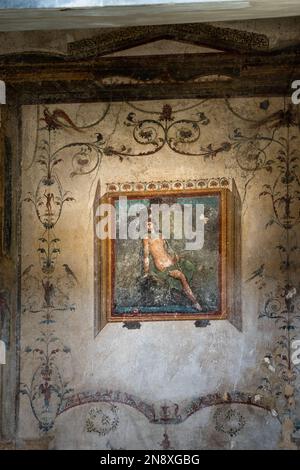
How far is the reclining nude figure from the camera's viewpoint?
517 centimetres

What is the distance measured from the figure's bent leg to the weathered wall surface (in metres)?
0.12

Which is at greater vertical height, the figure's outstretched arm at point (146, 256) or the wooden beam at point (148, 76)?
the wooden beam at point (148, 76)

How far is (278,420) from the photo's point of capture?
496cm

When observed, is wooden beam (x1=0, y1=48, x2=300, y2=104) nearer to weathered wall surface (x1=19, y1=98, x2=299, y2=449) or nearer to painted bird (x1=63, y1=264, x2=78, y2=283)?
weathered wall surface (x1=19, y1=98, x2=299, y2=449)

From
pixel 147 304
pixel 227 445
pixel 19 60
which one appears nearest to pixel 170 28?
pixel 19 60

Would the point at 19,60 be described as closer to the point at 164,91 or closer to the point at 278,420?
the point at 164,91

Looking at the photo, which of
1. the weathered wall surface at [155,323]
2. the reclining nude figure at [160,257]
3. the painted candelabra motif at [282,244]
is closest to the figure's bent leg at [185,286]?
the reclining nude figure at [160,257]

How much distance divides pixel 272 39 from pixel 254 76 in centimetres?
24

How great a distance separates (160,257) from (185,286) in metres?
0.23

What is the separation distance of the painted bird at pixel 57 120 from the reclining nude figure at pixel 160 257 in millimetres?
795

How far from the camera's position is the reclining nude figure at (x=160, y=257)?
17.0 feet

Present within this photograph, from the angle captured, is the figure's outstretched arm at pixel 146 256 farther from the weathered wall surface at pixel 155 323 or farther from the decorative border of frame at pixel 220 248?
the weathered wall surface at pixel 155 323

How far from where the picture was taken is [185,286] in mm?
5148
